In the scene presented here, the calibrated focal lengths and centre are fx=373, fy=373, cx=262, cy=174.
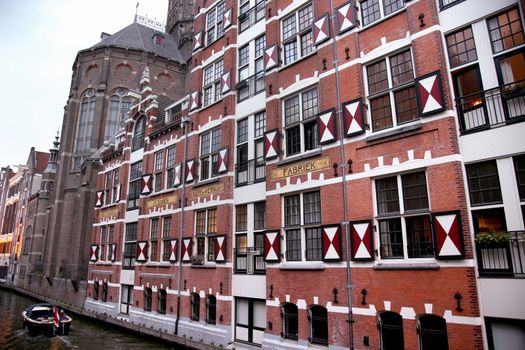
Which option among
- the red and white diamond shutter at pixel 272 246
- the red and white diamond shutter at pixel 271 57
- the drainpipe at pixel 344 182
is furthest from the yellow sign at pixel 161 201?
the drainpipe at pixel 344 182

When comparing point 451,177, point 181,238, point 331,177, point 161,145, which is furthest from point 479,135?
point 161,145

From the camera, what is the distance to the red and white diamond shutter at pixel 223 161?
16984 millimetres

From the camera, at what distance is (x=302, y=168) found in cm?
1331

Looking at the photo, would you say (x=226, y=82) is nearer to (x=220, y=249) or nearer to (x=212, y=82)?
(x=212, y=82)

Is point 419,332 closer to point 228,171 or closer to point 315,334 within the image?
point 315,334

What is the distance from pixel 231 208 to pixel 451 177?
958 centimetres

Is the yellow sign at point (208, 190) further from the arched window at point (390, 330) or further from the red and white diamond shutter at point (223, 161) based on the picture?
the arched window at point (390, 330)

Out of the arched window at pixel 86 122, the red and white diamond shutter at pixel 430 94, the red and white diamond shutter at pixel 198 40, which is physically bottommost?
the red and white diamond shutter at pixel 430 94

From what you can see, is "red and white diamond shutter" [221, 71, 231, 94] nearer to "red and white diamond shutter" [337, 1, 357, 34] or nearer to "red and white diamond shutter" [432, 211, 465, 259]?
"red and white diamond shutter" [337, 1, 357, 34]

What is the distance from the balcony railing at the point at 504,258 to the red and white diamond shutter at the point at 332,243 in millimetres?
3836

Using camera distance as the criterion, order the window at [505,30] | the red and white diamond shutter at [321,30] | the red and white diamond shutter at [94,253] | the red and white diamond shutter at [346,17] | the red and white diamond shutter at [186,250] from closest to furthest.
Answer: the window at [505,30]
the red and white diamond shutter at [346,17]
the red and white diamond shutter at [321,30]
the red and white diamond shutter at [186,250]
the red and white diamond shutter at [94,253]

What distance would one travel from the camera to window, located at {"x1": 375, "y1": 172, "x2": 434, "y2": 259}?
9938mm

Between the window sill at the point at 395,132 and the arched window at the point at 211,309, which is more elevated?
the window sill at the point at 395,132

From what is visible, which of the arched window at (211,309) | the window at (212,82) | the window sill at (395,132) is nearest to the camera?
the window sill at (395,132)
